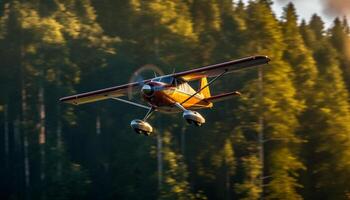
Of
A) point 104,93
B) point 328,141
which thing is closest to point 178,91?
→ point 104,93

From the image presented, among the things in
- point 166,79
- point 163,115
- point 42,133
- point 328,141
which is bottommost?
point 328,141

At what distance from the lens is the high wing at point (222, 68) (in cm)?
1694

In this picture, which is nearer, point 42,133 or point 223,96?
point 223,96

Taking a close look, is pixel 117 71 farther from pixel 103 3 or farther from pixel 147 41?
pixel 103 3

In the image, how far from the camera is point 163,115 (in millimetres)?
34281

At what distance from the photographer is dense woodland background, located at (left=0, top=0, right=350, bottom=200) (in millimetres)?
31703

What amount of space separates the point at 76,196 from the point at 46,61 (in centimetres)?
785

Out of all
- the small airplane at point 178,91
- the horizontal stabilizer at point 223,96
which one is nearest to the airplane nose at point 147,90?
the small airplane at point 178,91

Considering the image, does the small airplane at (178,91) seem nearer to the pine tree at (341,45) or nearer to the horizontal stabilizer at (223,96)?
the horizontal stabilizer at (223,96)

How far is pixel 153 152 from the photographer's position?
1323 inches

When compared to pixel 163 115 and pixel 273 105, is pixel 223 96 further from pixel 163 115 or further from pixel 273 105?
pixel 163 115

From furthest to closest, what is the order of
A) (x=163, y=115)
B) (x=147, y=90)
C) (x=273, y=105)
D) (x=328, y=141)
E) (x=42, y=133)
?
(x=42, y=133), (x=163, y=115), (x=328, y=141), (x=273, y=105), (x=147, y=90)

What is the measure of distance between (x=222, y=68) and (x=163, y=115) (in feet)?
53.9

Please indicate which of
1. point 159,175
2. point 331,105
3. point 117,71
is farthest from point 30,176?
point 331,105
